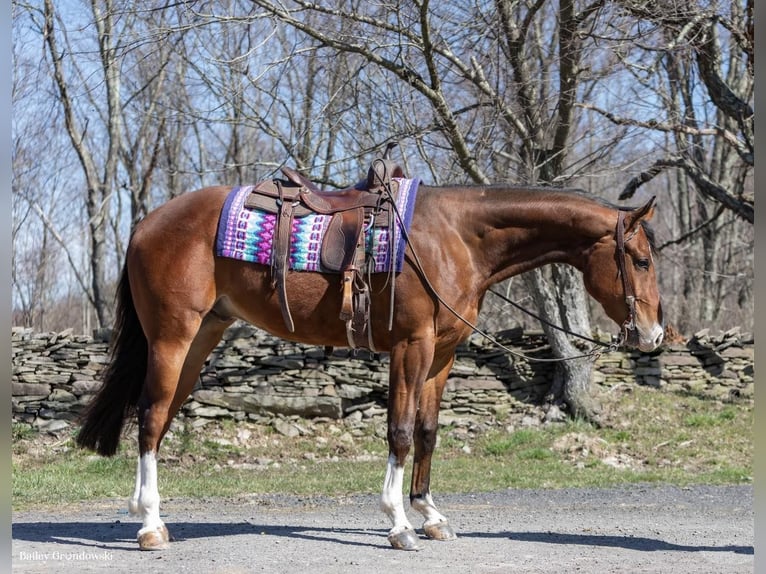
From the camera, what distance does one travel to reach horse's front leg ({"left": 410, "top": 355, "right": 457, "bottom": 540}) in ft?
17.8

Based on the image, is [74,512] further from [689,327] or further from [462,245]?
[689,327]

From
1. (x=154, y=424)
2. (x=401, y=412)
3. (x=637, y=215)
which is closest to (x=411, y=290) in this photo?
(x=401, y=412)

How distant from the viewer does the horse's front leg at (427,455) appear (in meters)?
5.43

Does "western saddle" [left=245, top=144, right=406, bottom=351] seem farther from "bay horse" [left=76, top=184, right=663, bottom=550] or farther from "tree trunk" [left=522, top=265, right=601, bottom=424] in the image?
"tree trunk" [left=522, top=265, right=601, bottom=424]

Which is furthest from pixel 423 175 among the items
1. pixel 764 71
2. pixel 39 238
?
pixel 39 238

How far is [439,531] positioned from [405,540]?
401 mm

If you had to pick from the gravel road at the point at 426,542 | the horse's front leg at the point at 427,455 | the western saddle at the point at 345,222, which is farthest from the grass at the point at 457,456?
the western saddle at the point at 345,222

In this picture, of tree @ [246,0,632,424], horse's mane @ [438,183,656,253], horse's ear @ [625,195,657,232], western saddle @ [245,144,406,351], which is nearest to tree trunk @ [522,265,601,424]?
tree @ [246,0,632,424]

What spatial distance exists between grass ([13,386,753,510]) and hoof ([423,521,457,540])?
2.76m

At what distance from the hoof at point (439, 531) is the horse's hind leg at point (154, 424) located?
164 centimetres

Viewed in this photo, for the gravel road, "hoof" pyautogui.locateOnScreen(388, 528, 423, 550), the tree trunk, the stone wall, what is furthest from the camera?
the tree trunk

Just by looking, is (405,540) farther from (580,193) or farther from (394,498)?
(580,193)

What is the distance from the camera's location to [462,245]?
5.37m

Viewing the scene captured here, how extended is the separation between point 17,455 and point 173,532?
5.66 m
